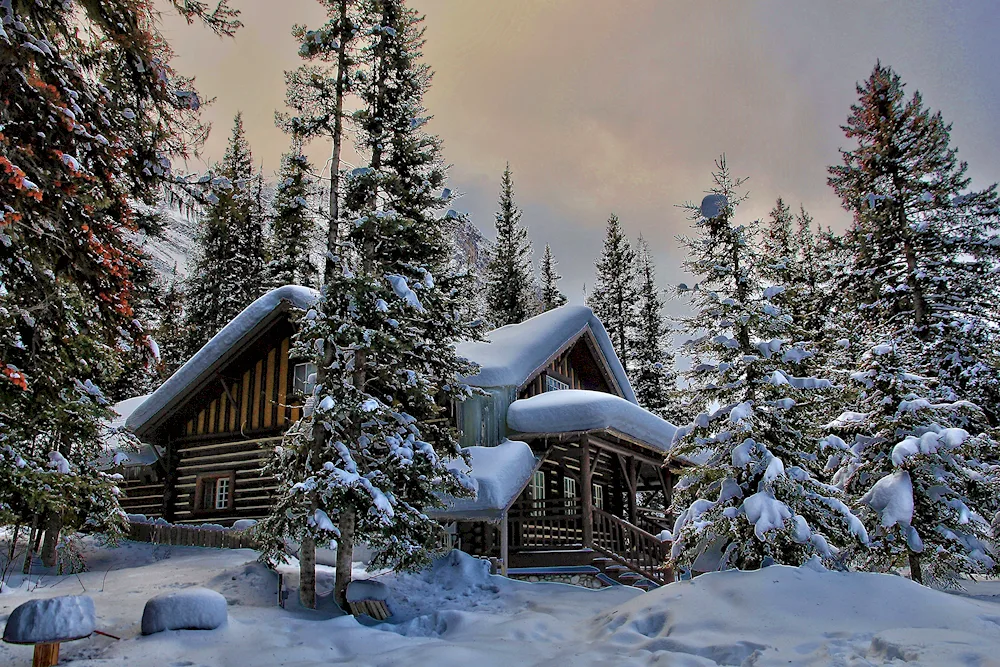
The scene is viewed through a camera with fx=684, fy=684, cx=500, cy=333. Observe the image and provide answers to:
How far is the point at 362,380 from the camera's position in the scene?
1349 cm

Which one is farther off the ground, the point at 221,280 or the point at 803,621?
the point at 221,280

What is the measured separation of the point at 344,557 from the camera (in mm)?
12781

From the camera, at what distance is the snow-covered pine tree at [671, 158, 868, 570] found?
11.2m

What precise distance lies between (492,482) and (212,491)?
35.1 ft

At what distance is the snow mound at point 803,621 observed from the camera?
6.89 metres

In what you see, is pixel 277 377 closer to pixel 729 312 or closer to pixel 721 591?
pixel 729 312

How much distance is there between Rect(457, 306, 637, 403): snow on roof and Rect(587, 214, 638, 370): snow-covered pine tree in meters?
12.9

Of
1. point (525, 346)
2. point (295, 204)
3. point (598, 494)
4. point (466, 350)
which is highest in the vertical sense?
point (295, 204)

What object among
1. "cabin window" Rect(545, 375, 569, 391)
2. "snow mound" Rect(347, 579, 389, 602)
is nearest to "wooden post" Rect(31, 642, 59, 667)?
"snow mound" Rect(347, 579, 389, 602)

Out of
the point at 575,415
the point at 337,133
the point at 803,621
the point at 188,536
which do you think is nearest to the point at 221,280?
the point at 188,536

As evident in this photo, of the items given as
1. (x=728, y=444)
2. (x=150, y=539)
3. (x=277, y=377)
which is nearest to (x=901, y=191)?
(x=728, y=444)

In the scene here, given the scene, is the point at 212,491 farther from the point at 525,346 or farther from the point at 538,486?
the point at 525,346

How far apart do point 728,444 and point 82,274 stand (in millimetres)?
10385

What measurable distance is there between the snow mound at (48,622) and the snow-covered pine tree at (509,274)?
94.1 feet
